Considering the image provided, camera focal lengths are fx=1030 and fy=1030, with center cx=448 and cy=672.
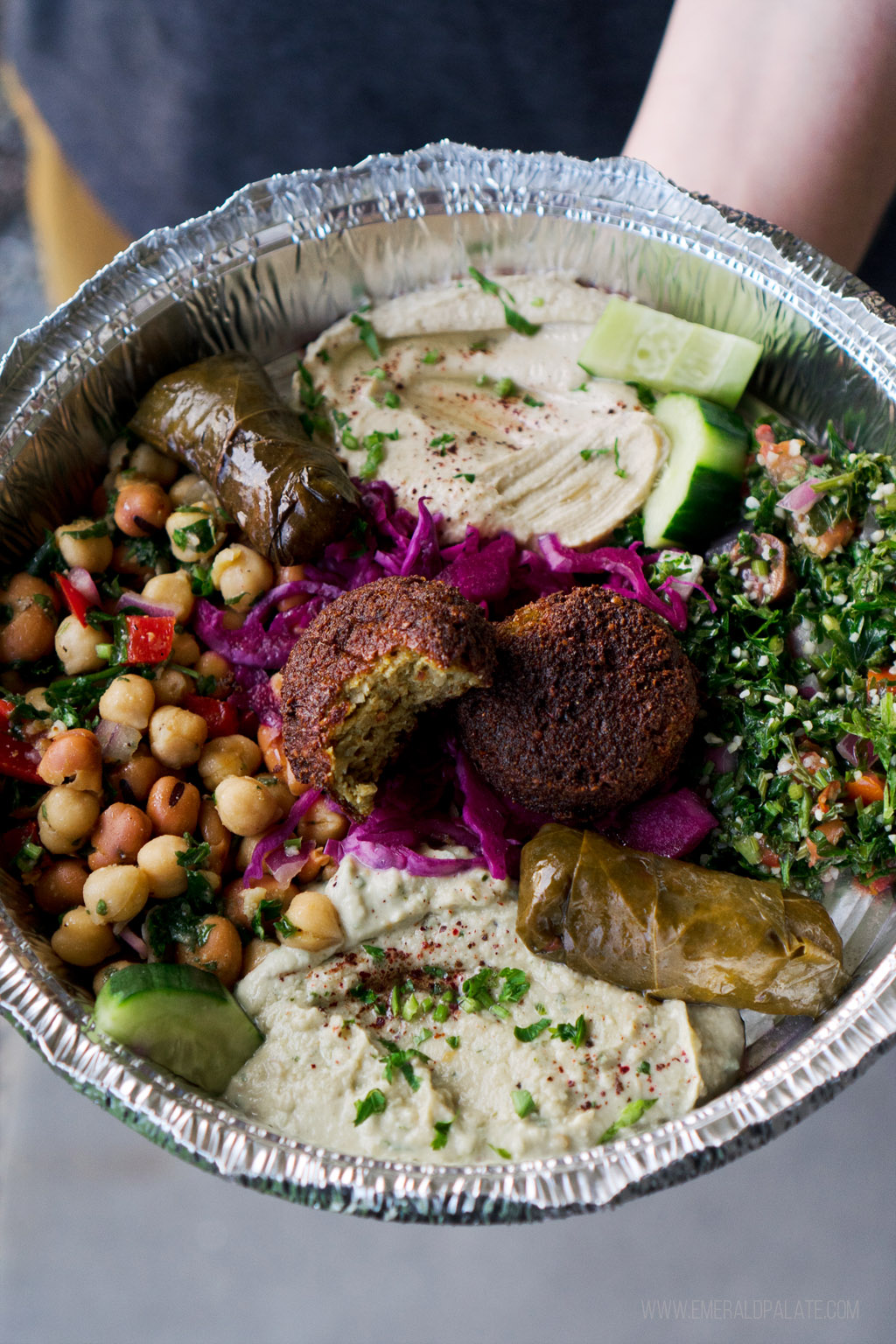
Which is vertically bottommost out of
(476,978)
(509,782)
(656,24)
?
(476,978)

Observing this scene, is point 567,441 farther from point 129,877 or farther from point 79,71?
point 79,71

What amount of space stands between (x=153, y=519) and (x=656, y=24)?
273cm

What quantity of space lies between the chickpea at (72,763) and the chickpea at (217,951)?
19.3 inches

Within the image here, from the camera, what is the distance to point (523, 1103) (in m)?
2.42

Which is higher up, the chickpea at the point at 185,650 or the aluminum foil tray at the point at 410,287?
the aluminum foil tray at the point at 410,287

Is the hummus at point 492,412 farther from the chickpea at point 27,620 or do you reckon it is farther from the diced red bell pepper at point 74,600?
the chickpea at point 27,620

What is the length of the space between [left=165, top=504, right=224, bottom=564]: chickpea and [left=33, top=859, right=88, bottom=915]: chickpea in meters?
0.96

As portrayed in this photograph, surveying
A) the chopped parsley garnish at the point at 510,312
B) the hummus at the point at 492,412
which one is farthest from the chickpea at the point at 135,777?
the chopped parsley garnish at the point at 510,312

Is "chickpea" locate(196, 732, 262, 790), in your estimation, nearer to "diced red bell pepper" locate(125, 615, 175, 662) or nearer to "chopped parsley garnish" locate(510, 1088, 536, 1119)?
"diced red bell pepper" locate(125, 615, 175, 662)

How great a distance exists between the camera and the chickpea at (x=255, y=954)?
2689 mm

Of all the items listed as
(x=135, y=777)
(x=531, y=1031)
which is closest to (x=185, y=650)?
(x=135, y=777)

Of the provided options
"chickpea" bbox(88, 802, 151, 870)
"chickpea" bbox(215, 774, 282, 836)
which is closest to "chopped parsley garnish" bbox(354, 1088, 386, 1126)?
"chickpea" bbox(215, 774, 282, 836)

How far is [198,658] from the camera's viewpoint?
10.0 ft

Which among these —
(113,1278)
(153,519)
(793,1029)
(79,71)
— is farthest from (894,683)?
(79,71)
